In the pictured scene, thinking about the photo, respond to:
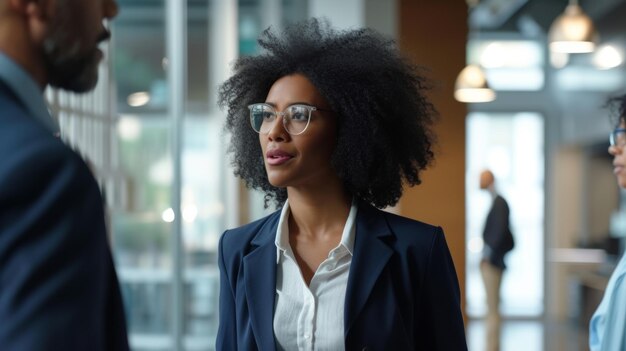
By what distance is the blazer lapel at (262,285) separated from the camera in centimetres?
218

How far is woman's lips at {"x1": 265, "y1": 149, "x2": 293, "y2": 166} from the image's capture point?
87.7 inches

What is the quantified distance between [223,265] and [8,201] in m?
1.45

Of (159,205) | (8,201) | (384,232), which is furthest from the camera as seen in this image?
(159,205)

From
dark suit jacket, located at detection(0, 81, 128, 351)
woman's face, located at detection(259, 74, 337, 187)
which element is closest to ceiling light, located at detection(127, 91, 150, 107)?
woman's face, located at detection(259, 74, 337, 187)

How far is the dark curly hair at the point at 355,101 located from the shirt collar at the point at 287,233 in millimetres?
98

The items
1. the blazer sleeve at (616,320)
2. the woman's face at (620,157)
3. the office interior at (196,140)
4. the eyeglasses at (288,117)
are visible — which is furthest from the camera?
the office interior at (196,140)

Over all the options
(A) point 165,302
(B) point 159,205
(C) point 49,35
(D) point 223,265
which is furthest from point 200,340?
(C) point 49,35

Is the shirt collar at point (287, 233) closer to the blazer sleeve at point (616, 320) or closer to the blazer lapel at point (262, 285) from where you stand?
the blazer lapel at point (262, 285)

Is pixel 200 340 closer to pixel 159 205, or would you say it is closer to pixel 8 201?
pixel 159 205

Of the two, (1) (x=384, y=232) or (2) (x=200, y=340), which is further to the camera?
(2) (x=200, y=340)

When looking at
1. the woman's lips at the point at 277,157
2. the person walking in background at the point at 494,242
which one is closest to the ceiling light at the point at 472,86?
the person walking in background at the point at 494,242

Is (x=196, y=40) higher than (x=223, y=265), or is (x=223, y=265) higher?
(x=196, y=40)

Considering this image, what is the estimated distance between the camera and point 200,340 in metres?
5.86

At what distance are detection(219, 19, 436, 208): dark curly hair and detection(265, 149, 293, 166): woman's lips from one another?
0.48 ft
